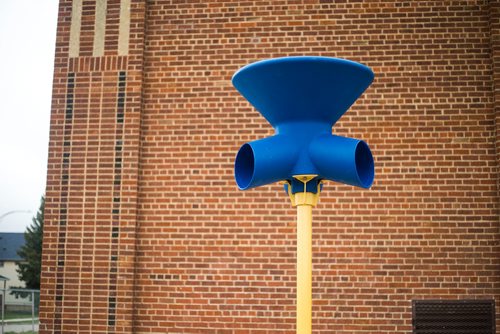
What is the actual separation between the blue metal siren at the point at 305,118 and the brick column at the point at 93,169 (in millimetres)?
3196

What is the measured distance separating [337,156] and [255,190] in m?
3.09

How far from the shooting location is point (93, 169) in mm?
6344

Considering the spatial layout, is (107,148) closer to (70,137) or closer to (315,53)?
(70,137)

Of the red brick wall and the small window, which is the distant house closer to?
the red brick wall

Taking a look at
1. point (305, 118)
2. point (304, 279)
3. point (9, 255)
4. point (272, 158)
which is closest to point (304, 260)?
point (304, 279)

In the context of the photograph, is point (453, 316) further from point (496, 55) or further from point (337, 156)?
point (337, 156)

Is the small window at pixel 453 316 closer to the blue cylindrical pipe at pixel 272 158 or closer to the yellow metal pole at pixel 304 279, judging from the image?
the yellow metal pole at pixel 304 279

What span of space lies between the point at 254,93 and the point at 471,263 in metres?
3.79

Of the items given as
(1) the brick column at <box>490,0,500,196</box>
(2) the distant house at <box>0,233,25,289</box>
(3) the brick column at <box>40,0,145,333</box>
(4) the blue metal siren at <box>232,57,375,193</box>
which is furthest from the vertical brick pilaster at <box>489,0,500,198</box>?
(2) the distant house at <box>0,233,25,289</box>

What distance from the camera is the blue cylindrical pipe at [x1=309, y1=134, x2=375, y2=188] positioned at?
3176mm

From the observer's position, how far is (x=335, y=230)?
6.11m

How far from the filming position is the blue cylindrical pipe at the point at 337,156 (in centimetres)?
318

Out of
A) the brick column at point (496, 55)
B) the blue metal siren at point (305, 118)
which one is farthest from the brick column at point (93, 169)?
the brick column at point (496, 55)

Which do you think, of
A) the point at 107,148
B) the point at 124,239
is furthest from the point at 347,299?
the point at 107,148
